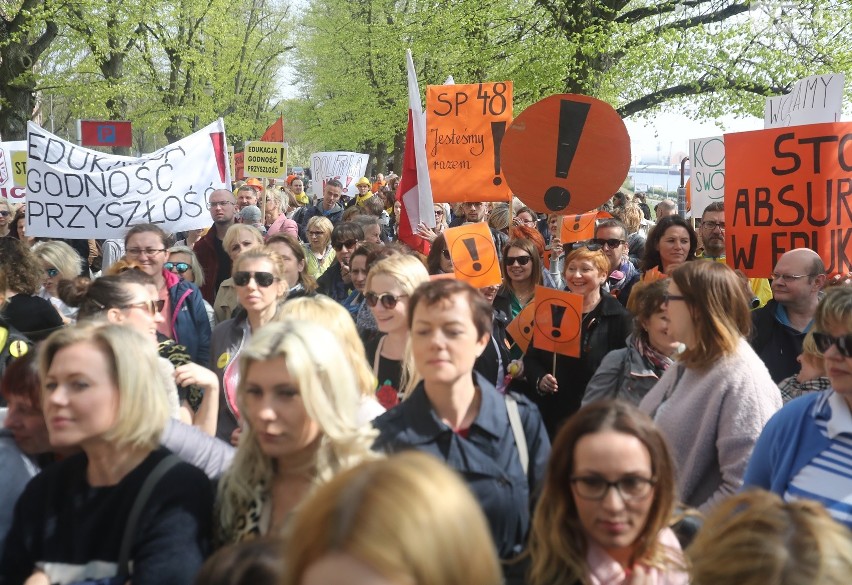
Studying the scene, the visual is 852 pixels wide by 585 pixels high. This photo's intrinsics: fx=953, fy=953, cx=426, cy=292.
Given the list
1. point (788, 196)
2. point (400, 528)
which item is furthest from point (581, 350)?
point (400, 528)

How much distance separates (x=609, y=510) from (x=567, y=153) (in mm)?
3666

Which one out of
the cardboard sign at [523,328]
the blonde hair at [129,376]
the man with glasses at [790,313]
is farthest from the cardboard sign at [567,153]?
the blonde hair at [129,376]

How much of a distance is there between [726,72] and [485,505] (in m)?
17.7

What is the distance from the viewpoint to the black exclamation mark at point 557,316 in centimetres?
513

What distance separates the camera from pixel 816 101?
793 centimetres

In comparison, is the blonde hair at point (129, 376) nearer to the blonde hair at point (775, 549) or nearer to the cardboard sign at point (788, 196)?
the blonde hair at point (775, 549)

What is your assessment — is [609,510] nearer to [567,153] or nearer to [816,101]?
[567,153]

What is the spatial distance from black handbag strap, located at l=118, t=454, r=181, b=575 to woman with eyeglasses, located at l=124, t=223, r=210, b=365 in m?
2.77

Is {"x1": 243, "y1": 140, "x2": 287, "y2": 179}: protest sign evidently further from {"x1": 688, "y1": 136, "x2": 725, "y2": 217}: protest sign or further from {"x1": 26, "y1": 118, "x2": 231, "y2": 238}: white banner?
{"x1": 688, "y1": 136, "x2": 725, "y2": 217}: protest sign

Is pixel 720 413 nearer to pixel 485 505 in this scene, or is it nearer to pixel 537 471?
pixel 537 471

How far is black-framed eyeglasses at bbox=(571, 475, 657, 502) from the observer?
254 cm

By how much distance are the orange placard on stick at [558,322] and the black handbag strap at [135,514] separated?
2.92 m

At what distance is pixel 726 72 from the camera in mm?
18891

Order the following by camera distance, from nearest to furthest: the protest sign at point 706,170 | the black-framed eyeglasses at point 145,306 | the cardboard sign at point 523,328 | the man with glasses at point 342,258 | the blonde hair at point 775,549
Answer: the blonde hair at point 775,549 → the black-framed eyeglasses at point 145,306 → the cardboard sign at point 523,328 → the man with glasses at point 342,258 → the protest sign at point 706,170
